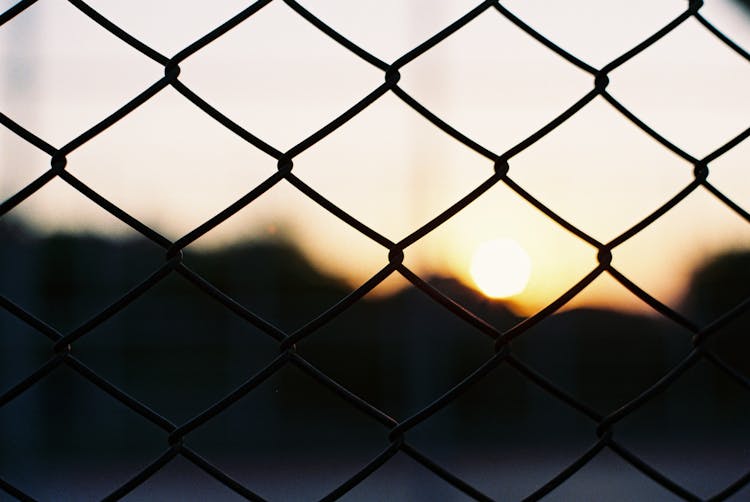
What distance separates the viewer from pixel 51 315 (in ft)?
23.7

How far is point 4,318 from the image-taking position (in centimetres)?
645

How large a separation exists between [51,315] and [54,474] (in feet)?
4.65

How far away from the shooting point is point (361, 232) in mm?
517

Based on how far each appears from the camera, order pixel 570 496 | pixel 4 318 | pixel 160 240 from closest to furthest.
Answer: pixel 160 240
pixel 570 496
pixel 4 318

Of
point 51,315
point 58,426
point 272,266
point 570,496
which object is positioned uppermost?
point 272,266

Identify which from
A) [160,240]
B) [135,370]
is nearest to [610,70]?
[160,240]

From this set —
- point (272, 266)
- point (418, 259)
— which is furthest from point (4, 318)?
point (418, 259)

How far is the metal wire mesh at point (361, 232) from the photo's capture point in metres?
0.48

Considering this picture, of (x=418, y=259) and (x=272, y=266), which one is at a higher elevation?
(x=272, y=266)

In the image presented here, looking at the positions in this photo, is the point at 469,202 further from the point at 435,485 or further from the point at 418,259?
the point at 435,485

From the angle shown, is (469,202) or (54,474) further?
(54,474)

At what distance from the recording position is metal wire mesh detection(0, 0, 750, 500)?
1.57 ft

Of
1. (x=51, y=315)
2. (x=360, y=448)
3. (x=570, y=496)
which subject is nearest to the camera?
(x=570, y=496)

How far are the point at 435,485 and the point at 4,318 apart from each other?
11.8 feet
